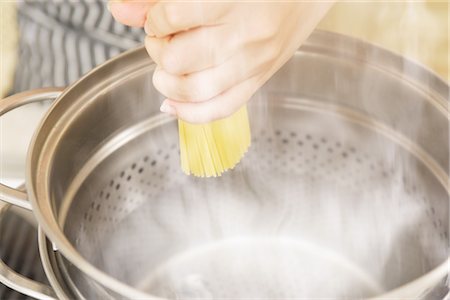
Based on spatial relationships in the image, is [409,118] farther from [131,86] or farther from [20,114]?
[20,114]

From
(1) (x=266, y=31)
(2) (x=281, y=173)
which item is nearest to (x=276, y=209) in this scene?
(2) (x=281, y=173)

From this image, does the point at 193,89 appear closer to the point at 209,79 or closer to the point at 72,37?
the point at 209,79

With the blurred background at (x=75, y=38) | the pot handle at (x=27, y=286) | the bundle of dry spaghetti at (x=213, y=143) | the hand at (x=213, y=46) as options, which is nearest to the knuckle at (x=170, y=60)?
the hand at (x=213, y=46)

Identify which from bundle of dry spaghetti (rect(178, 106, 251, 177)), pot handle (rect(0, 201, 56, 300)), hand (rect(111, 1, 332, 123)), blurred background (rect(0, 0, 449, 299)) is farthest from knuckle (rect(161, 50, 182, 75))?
blurred background (rect(0, 0, 449, 299))

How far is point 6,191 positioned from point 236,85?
209 millimetres

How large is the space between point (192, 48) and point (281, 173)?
0.32 m

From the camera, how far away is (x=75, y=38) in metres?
0.88

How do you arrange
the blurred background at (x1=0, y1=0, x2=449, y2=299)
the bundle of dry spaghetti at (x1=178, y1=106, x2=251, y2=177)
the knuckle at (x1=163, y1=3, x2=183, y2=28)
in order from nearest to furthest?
the knuckle at (x1=163, y1=3, x2=183, y2=28) → the bundle of dry spaghetti at (x1=178, y1=106, x2=251, y2=177) → the blurred background at (x1=0, y1=0, x2=449, y2=299)

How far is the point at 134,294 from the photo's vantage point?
452 millimetres

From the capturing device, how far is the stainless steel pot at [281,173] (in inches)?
25.9

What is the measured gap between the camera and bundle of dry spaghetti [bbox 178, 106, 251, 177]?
615mm

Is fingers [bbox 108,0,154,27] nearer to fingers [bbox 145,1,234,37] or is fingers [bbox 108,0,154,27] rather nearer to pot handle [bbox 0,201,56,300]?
fingers [bbox 145,1,234,37]

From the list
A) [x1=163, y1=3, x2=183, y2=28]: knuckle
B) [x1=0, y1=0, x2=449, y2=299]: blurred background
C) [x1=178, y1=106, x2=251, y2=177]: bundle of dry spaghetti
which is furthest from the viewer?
[x1=0, y1=0, x2=449, y2=299]: blurred background

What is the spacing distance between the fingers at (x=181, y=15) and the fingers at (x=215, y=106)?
2.8 inches
